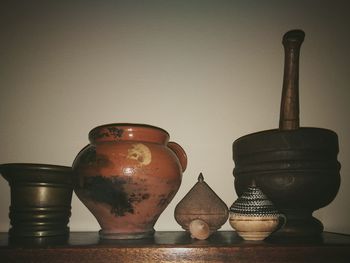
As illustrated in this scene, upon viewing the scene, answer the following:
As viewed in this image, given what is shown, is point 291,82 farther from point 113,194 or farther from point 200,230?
point 113,194

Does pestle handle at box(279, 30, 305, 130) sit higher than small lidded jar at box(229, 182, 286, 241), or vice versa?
pestle handle at box(279, 30, 305, 130)

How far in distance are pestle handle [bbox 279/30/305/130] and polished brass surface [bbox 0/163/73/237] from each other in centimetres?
69

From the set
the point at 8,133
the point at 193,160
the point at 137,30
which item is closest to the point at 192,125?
the point at 193,160

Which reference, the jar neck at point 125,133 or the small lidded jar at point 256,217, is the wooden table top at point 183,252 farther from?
the jar neck at point 125,133

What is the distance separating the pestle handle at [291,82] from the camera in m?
0.85

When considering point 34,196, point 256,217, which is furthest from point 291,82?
point 34,196

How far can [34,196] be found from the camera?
732 millimetres

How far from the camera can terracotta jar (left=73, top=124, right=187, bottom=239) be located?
697 mm

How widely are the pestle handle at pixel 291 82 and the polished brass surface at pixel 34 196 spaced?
0.69 m

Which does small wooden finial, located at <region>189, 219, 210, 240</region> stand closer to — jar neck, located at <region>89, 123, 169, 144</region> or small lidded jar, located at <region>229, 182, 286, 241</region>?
small lidded jar, located at <region>229, 182, 286, 241</region>

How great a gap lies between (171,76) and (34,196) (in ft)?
2.39

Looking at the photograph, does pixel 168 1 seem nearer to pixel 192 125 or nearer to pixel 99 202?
pixel 192 125

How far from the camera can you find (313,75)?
1.24 m

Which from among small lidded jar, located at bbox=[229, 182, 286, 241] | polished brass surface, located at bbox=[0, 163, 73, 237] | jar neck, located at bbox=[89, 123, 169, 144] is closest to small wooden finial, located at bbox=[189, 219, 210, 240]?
small lidded jar, located at bbox=[229, 182, 286, 241]
